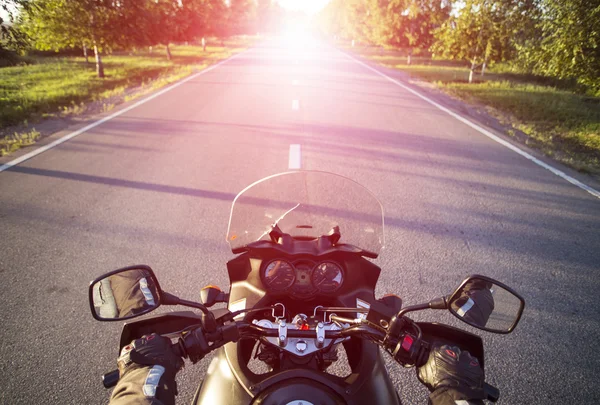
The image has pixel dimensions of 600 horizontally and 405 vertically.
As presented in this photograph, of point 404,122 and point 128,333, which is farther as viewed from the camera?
point 404,122

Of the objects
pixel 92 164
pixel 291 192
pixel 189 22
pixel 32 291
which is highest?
pixel 189 22

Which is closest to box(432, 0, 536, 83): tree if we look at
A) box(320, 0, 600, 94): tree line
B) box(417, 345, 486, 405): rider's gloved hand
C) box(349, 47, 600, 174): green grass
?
box(320, 0, 600, 94): tree line

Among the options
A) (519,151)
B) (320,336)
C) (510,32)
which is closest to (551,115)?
(519,151)

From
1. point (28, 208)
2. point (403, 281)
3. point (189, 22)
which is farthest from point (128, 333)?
point (189, 22)

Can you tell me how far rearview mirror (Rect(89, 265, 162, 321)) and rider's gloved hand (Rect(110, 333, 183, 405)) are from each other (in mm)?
169

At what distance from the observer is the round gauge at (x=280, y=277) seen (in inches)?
70.7

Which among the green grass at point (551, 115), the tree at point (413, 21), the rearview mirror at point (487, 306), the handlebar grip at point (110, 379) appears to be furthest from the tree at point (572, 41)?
the tree at point (413, 21)

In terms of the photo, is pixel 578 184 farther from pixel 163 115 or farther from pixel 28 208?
pixel 163 115

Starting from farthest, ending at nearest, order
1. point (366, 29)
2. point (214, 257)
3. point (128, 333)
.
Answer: point (366, 29), point (214, 257), point (128, 333)

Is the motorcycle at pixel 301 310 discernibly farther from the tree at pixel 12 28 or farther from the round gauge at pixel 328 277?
the tree at pixel 12 28

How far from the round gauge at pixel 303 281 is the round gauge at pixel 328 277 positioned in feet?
0.10

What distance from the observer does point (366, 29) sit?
127 feet

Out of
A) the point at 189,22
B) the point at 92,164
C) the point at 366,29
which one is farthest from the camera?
the point at 366,29

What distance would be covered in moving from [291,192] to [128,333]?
117 cm
